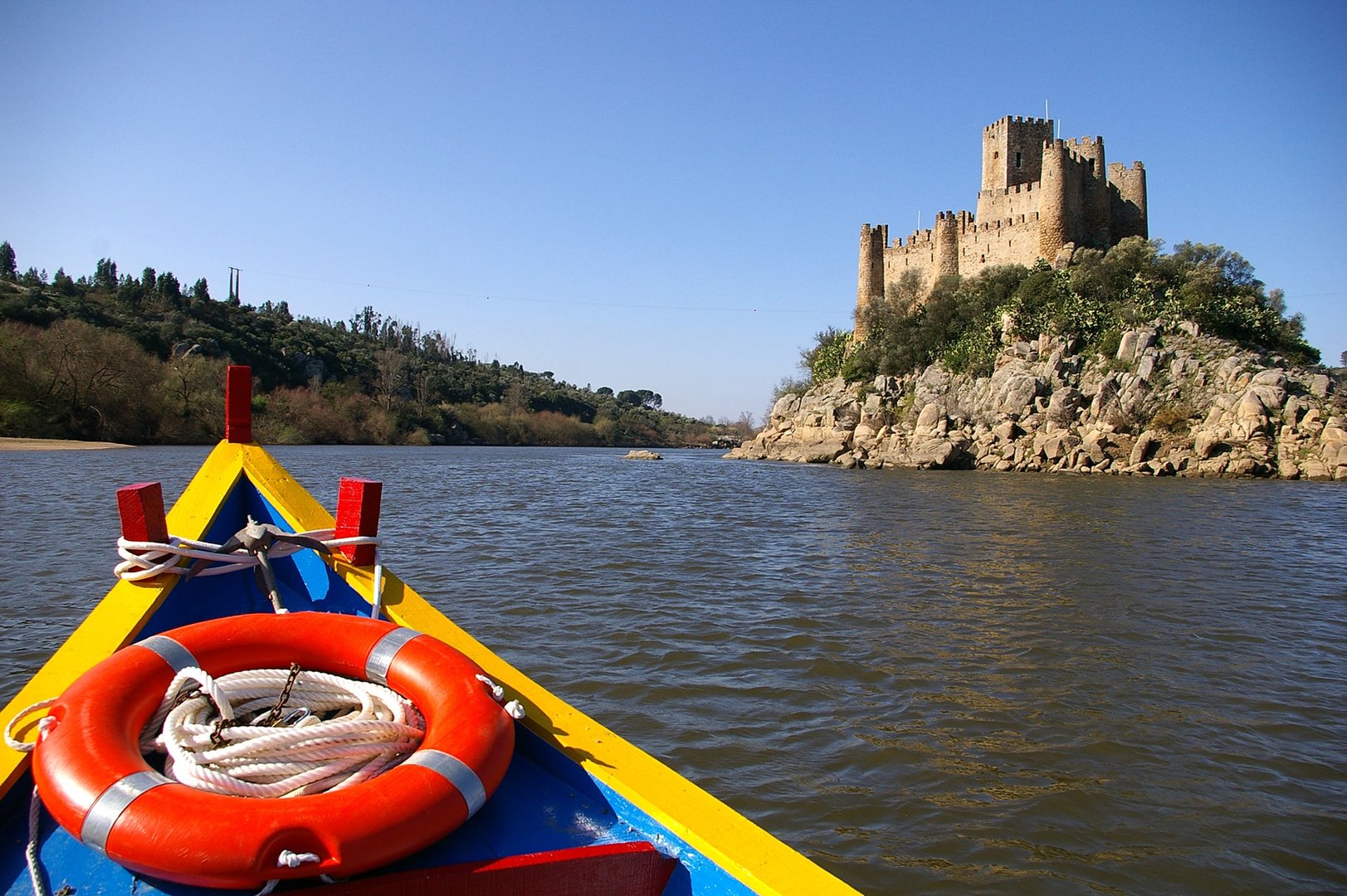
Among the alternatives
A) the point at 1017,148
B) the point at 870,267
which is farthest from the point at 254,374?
the point at 1017,148

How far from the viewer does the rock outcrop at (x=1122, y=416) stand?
25938mm

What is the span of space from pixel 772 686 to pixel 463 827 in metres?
3.45

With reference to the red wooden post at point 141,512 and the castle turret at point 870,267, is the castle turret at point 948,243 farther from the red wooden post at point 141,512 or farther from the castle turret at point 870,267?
the red wooden post at point 141,512

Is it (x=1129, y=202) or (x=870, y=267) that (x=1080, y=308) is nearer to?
(x=1129, y=202)

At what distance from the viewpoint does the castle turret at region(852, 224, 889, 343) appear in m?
45.5

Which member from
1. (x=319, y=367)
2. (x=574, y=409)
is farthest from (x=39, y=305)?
(x=574, y=409)

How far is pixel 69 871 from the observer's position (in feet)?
5.95

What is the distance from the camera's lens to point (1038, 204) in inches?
1494

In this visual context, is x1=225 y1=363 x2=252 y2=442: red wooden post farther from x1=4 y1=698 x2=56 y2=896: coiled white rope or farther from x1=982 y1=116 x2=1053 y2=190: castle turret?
x1=982 y1=116 x2=1053 y2=190: castle turret

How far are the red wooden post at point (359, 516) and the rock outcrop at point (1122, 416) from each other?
28.3 m

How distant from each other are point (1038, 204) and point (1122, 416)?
42.7 ft

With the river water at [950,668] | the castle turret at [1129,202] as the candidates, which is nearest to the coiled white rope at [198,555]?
the river water at [950,668]

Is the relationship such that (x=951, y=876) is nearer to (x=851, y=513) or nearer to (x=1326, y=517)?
(x=851, y=513)

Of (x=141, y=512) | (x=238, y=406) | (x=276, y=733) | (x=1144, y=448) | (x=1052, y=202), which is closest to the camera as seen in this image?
(x=276, y=733)
